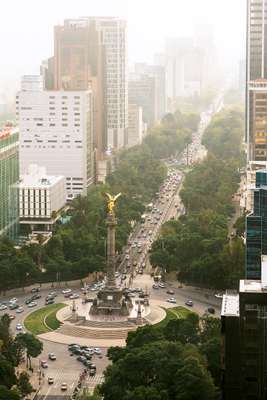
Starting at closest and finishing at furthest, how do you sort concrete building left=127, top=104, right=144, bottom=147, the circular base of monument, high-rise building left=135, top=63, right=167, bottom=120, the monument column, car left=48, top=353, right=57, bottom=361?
car left=48, top=353, right=57, bottom=361, the circular base of monument, the monument column, concrete building left=127, top=104, right=144, bottom=147, high-rise building left=135, top=63, right=167, bottom=120

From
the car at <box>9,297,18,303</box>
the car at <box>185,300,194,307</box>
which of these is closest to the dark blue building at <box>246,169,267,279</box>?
the car at <box>185,300,194,307</box>

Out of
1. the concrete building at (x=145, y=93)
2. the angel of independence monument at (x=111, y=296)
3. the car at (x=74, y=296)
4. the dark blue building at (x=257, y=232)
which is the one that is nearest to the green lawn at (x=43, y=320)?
the car at (x=74, y=296)

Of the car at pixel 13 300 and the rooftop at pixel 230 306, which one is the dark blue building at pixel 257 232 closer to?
the rooftop at pixel 230 306

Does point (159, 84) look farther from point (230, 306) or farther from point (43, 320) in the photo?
point (230, 306)

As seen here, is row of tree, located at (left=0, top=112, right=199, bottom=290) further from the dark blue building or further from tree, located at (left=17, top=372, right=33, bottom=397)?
tree, located at (left=17, top=372, right=33, bottom=397)

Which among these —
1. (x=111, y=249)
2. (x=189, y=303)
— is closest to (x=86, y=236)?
(x=189, y=303)

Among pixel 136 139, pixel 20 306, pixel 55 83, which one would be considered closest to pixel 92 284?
pixel 20 306

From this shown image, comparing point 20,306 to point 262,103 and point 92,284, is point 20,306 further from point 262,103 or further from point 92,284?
point 262,103
